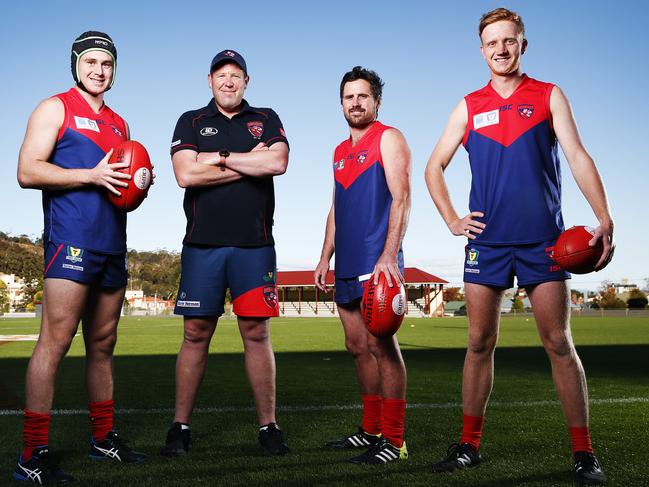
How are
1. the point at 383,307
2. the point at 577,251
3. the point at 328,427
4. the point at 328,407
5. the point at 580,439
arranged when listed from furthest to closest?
the point at 328,407
the point at 328,427
the point at 383,307
the point at 580,439
the point at 577,251

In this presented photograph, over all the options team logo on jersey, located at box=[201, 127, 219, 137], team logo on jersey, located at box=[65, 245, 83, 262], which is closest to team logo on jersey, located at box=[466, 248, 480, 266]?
team logo on jersey, located at box=[201, 127, 219, 137]

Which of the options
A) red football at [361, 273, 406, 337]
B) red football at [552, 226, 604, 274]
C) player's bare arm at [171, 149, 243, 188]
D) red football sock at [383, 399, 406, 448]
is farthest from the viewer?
player's bare arm at [171, 149, 243, 188]

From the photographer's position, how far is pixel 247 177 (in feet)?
14.3

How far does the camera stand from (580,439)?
3.55 m

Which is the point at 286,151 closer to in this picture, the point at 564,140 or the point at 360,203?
the point at 360,203

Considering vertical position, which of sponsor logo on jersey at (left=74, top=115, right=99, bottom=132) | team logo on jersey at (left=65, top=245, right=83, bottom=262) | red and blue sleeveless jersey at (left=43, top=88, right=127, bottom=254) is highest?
sponsor logo on jersey at (left=74, top=115, right=99, bottom=132)

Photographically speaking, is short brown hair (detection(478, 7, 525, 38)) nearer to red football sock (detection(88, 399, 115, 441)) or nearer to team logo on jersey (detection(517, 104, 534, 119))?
team logo on jersey (detection(517, 104, 534, 119))

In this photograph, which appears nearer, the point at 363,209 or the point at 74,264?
the point at 74,264

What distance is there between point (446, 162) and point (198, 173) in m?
1.54

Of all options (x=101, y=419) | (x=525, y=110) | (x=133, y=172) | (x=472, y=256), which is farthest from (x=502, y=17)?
(x=101, y=419)

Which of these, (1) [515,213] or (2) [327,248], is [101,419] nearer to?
(2) [327,248]

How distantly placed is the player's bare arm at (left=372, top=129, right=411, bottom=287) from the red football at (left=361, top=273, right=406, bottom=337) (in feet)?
0.34

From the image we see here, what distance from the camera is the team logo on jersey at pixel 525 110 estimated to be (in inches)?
146

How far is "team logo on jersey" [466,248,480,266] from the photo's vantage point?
12.4 ft
